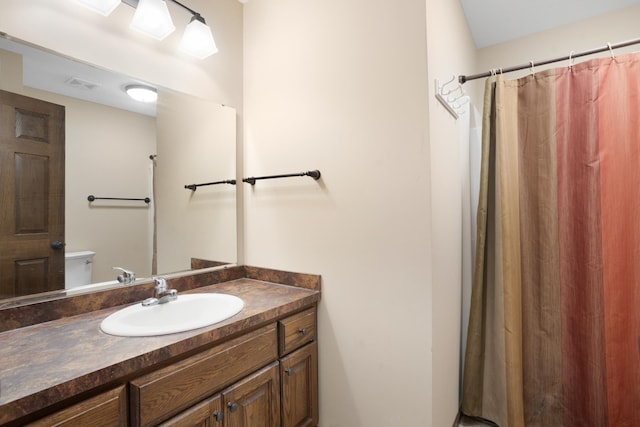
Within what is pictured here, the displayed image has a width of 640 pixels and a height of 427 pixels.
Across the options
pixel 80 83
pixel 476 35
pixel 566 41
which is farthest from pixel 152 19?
pixel 566 41

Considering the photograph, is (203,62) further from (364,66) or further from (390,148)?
(390,148)

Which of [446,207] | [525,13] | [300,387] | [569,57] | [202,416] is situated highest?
[525,13]

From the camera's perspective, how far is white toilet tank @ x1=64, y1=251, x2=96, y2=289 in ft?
4.16

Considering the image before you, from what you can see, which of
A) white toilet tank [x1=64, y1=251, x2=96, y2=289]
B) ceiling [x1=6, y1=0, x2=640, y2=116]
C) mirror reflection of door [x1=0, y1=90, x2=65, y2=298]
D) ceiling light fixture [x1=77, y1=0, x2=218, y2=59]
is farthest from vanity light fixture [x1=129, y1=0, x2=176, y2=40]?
white toilet tank [x1=64, y1=251, x2=96, y2=289]

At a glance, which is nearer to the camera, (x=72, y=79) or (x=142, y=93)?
(x=72, y=79)

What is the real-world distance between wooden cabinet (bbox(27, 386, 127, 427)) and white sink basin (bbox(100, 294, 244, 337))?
8.0 inches

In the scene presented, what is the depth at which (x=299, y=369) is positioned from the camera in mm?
1504

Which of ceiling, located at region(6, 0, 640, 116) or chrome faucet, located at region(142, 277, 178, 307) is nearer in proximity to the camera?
Result: ceiling, located at region(6, 0, 640, 116)

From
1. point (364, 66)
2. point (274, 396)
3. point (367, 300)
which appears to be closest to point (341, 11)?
point (364, 66)

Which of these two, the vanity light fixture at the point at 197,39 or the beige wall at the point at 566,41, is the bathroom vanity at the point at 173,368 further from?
the beige wall at the point at 566,41

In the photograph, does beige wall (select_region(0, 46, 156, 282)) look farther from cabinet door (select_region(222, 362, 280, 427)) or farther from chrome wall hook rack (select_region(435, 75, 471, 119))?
chrome wall hook rack (select_region(435, 75, 471, 119))

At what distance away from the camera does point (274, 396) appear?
136cm

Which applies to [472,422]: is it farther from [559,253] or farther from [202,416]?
[202,416]

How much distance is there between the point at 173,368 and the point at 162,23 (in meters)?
1.48
